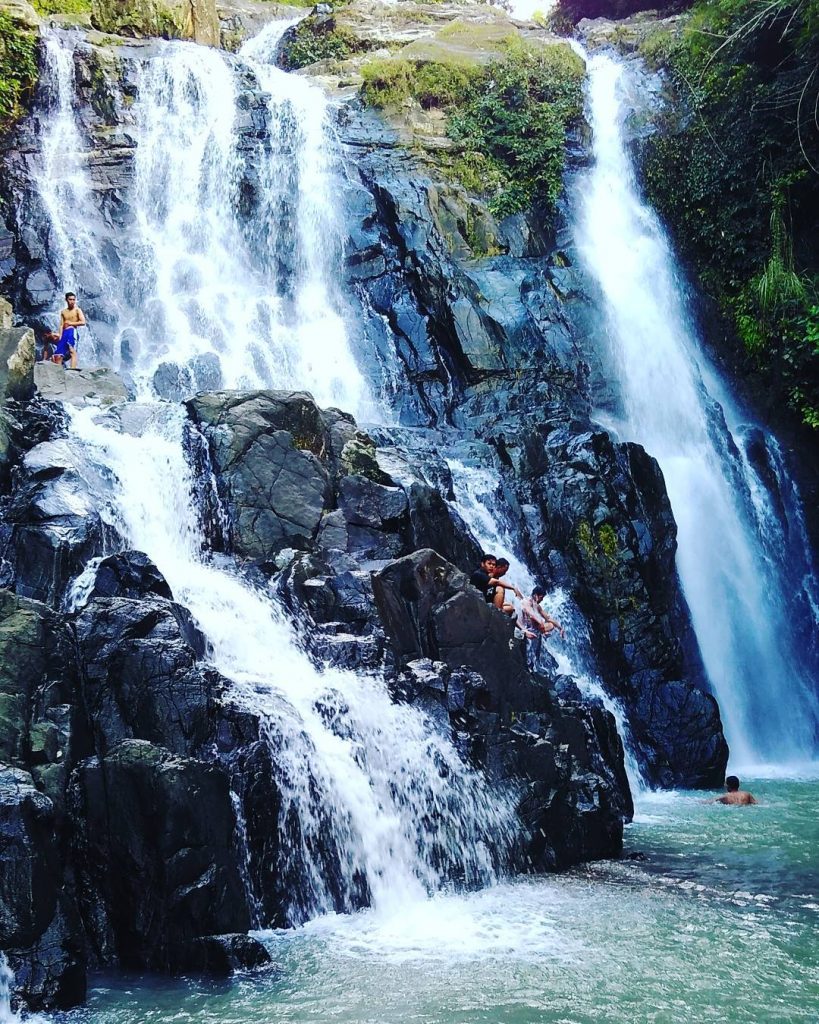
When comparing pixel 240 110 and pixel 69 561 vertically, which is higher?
pixel 240 110

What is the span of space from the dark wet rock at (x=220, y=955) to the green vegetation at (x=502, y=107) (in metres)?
21.7

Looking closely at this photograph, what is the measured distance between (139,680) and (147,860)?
5.40 feet

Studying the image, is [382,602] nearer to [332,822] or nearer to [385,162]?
[332,822]

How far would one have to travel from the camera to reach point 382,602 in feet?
41.3

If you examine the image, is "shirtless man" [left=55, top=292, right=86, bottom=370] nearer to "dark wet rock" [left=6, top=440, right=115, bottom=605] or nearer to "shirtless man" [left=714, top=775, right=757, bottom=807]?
"dark wet rock" [left=6, top=440, right=115, bottom=605]

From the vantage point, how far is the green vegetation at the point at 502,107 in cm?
2664

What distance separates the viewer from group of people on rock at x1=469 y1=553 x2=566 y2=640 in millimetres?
14383

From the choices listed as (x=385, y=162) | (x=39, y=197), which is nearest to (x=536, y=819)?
(x=39, y=197)

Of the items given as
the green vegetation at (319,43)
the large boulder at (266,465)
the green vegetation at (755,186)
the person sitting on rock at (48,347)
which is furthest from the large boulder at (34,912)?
the green vegetation at (319,43)

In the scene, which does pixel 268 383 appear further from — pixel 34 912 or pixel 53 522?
pixel 34 912

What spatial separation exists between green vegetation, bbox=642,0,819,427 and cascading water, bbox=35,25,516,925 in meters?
9.79

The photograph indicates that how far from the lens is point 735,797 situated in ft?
47.3

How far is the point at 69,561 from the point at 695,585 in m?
13.7

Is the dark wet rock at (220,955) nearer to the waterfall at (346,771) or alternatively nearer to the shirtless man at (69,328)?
the waterfall at (346,771)
